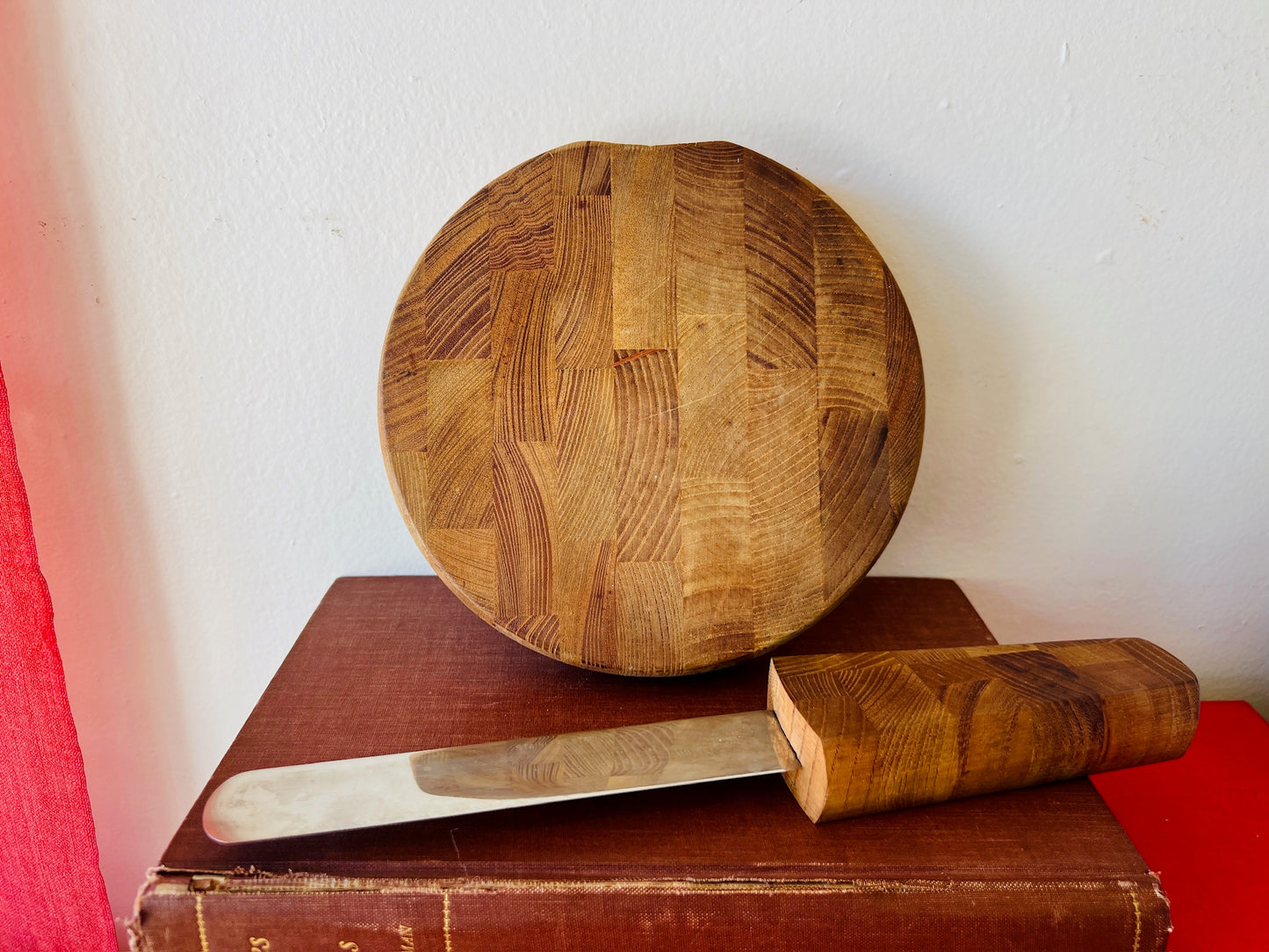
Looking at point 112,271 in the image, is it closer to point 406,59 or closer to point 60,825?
point 406,59

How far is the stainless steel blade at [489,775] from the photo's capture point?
0.45m

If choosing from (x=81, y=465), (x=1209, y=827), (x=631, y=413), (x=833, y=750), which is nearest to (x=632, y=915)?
(x=833, y=750)

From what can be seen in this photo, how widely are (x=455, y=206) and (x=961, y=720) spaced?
516 mm

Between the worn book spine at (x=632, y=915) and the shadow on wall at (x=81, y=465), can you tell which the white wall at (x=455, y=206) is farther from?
the worn book spine at (x=632, y=915)

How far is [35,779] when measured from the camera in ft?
2.12

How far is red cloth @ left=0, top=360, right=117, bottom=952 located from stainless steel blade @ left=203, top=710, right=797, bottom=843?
0.25m

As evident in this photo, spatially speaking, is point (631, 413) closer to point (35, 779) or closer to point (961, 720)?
point (961, 720)

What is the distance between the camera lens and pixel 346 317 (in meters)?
0.69

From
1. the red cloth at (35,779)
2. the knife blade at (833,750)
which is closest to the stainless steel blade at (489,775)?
the knife blade at (833,750)

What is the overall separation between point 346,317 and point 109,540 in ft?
0.95

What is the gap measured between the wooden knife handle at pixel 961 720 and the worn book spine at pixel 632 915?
2.2 inches

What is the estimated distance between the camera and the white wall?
64 cm

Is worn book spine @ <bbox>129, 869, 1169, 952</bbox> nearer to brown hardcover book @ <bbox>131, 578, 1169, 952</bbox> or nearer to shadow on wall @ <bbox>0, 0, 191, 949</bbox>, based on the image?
brown hardcover book @ <bbox>131, 578, 1169, 952</bbox>

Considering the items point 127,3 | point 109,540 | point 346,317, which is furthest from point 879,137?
point 109,540
